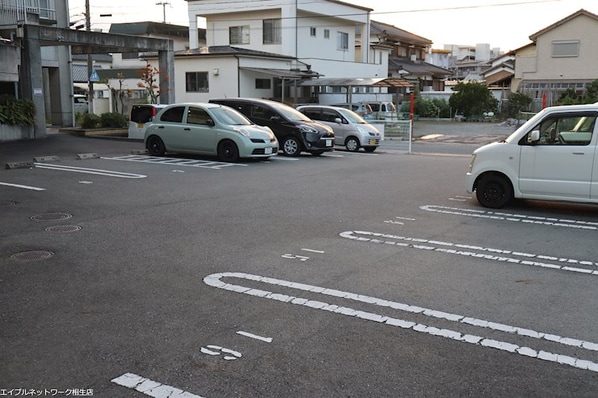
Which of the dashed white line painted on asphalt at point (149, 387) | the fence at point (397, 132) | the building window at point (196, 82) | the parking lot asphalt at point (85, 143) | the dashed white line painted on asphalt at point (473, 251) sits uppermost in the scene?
the building window at point (196, 82)

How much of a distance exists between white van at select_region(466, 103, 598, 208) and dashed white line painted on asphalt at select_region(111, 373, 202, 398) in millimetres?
7750

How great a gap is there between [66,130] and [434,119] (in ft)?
93.5

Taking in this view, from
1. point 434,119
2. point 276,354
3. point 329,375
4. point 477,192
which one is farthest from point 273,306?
point 434,119

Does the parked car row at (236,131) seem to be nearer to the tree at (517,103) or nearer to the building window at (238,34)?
the building window at (238,34)

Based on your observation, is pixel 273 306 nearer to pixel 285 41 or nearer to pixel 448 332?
pixel 448 332

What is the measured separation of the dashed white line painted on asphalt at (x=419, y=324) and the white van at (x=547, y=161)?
215 inches

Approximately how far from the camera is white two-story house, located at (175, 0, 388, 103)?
34906 mm

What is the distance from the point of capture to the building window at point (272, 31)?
132ft

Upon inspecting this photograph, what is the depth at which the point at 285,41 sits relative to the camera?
39.8 m

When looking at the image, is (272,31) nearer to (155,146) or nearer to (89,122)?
(89,122)

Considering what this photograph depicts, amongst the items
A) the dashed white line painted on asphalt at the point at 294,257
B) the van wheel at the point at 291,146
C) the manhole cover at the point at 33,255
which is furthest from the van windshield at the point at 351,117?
the manhole cover at the point at 33,255

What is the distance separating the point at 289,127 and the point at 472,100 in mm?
28396

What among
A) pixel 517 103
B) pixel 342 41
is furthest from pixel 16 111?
pixel 517 103

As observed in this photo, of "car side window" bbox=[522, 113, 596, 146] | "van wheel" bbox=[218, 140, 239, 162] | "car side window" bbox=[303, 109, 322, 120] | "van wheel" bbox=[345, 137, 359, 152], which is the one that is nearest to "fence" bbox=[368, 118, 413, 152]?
"van wheel" bbox=[345, 137, 359, 152]
